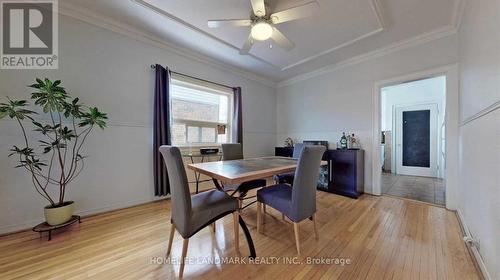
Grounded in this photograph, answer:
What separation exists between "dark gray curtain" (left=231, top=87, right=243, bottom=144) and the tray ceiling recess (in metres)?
1.01

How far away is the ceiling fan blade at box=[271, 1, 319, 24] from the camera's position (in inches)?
63.0

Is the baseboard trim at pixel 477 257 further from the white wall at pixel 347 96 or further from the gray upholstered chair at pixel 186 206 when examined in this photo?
the gray upholstered chair at pixel 186 206

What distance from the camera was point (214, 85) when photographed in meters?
3.55

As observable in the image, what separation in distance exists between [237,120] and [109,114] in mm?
2163

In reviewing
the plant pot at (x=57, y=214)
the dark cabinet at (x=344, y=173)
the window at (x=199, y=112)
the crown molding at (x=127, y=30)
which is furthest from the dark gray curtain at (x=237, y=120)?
the plant pot at (x=57, y=214)

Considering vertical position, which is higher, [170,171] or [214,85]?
[214,85]

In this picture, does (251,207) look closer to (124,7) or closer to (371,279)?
(371,279)

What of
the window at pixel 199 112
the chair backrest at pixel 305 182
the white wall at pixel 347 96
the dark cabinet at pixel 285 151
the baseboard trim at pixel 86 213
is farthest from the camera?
the dark cabinet at pixel 285 151

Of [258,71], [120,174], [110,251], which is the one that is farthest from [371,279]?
[258,71]

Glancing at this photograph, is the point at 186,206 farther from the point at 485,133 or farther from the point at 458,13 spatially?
the point at 458,13

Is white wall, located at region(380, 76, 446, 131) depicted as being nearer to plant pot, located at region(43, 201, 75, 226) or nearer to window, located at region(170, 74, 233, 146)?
window, located at region(170, 74, 233, 146)

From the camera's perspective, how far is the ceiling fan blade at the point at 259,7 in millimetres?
1647

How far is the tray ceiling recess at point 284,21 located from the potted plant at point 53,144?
1357 mm

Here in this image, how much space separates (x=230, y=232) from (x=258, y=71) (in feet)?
11.1
